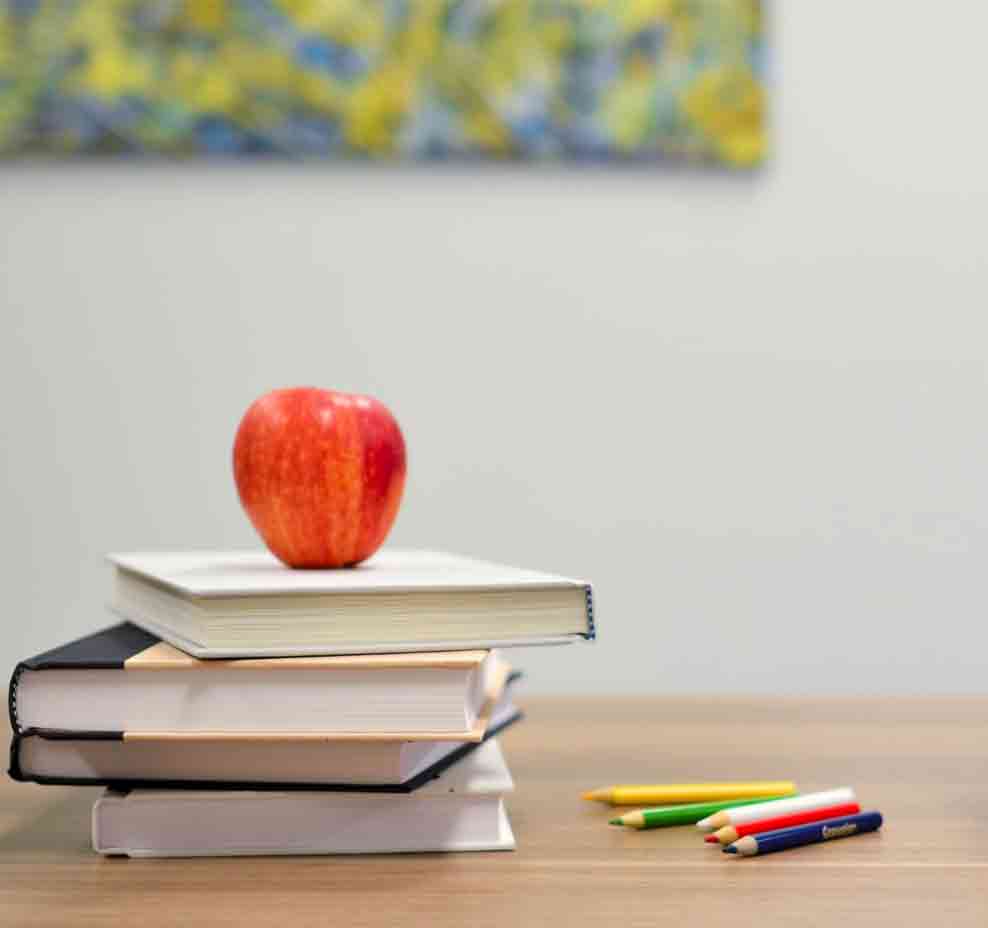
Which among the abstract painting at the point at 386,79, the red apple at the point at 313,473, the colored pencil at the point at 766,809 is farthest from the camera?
the abstract painting at the point at 386,79

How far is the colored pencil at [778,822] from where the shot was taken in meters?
0.56

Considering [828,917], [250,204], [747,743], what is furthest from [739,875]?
[250,204]

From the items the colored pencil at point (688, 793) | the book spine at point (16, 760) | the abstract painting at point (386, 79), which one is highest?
the abstract painting at point (386, 79)

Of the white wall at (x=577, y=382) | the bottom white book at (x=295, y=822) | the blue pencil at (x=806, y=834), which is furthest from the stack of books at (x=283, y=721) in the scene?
the white wall at (x=577, y=382)

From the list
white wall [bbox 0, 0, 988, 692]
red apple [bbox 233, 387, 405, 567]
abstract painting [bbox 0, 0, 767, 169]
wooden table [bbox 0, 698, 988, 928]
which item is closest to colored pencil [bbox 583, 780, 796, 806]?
wooden table [bbox 0, 698, 988, 928]

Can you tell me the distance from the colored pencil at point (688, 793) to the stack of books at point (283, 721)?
0.09 meters

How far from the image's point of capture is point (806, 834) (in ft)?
1.84

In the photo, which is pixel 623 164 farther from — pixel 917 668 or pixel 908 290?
pixel 917 668

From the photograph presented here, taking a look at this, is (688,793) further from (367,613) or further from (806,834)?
(367,613)

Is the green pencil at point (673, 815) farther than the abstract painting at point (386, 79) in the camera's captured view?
No

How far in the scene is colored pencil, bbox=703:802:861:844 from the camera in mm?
561

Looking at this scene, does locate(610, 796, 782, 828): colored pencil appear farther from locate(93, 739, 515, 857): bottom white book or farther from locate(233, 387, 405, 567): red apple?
locate(233, 387, 405, 567): red apple

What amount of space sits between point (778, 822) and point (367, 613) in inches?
8.2

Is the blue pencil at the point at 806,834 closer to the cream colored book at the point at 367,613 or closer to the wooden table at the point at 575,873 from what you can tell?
the wooden table at the point at 575,873
